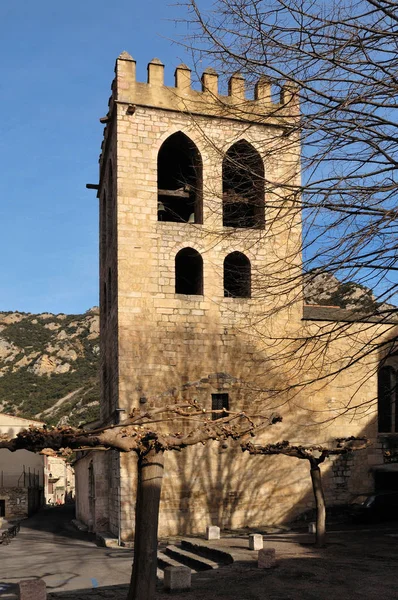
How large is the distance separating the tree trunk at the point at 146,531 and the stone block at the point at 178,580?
83.7 inches

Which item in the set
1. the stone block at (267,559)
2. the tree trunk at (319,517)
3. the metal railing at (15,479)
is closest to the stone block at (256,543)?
the tree trunk at (319,517)

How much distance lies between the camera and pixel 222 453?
17.8 m

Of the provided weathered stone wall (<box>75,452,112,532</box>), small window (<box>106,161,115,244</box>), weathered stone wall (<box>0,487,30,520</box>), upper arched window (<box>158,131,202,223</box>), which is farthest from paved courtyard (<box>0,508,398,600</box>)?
weathered stone wall (<box>0,487,30,520</box>)

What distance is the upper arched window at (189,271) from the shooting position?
18953mm

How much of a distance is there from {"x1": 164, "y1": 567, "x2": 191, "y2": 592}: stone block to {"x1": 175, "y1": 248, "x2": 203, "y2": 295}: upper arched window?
935 cm

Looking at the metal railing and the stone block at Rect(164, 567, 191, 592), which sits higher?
the stone block at Rect(164, 567, 191, 592)

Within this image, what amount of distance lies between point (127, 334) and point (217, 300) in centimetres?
287

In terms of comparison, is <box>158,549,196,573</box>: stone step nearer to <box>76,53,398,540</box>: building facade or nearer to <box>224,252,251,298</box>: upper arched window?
<box>76,53,398,540</box>: building facade

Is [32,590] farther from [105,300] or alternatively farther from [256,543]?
[105,300]

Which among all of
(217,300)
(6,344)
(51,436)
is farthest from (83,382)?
(51,436)

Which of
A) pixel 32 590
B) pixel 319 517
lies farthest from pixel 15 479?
pixel 32 590

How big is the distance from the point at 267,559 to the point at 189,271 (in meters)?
10.6

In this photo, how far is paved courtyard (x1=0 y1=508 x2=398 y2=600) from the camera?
1011 cm

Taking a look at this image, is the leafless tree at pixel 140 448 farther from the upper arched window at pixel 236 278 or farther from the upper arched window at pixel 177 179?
the upper arched window at pixel 177 179
